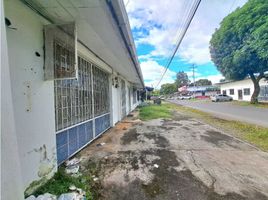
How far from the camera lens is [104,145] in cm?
594

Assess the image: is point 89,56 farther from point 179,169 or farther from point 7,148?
point 7,148

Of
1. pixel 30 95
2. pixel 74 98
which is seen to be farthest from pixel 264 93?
pixel 30 95

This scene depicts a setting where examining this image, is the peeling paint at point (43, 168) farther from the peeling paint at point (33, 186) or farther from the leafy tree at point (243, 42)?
the leafy tree at point (243, 42)

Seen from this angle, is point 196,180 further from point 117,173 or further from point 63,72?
point 63,72

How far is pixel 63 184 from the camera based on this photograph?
125 inches

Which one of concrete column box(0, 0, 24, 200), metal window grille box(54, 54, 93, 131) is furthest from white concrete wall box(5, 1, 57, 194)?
concrete column box(0, 0, 24, 200)

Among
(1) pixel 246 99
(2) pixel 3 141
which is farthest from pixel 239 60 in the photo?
(2) pixel 3 141

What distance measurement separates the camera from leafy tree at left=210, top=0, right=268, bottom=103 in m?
17.9

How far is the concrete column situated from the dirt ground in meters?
2.05

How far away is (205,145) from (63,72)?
4521mm

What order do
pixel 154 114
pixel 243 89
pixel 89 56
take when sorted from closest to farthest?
1. pixel 89 56
2. pixel 154 114
3. pixel 243 89

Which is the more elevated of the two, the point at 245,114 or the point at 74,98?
the point at 74,98

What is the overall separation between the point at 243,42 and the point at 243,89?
42.7ft

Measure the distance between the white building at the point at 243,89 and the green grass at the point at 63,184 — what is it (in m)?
28.2
